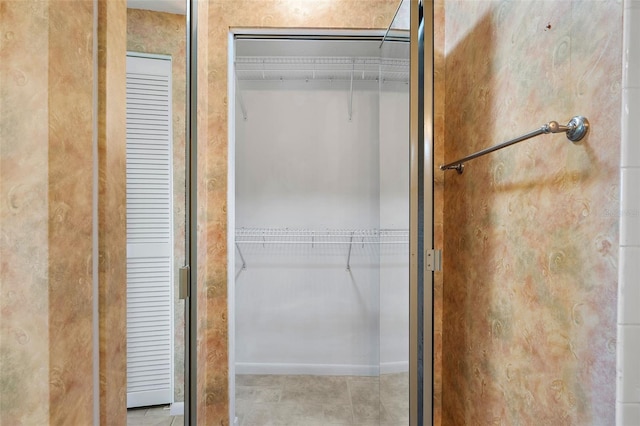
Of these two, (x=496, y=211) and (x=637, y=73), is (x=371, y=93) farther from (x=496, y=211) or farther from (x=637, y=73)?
(x=637, y=73)

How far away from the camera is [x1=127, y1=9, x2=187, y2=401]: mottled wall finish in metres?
0.89

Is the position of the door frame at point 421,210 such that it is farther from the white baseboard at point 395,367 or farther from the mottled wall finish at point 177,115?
the mottled wall finish at point 177,115

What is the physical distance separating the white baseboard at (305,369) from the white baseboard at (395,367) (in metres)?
0.89

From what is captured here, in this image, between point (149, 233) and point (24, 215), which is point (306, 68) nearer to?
point (149, 233)

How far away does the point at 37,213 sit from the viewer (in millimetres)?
609

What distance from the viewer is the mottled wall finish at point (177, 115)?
89 centimetres

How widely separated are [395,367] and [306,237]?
124 centimetres

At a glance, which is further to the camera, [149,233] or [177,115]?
[177,115]

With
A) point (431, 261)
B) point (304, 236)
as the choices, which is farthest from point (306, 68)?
point (431, 261)

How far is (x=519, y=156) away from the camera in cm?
95

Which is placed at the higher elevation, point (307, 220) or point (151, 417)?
point (307, 220)

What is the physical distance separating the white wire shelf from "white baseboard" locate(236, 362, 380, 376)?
75 cm

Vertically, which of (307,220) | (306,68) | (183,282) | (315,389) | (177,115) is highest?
(306,68)

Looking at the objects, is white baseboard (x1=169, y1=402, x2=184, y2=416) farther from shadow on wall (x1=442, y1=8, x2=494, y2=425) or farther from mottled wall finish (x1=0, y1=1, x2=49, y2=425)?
shadow on wall (x1=442, y1=8, x2=494, y2=425)
